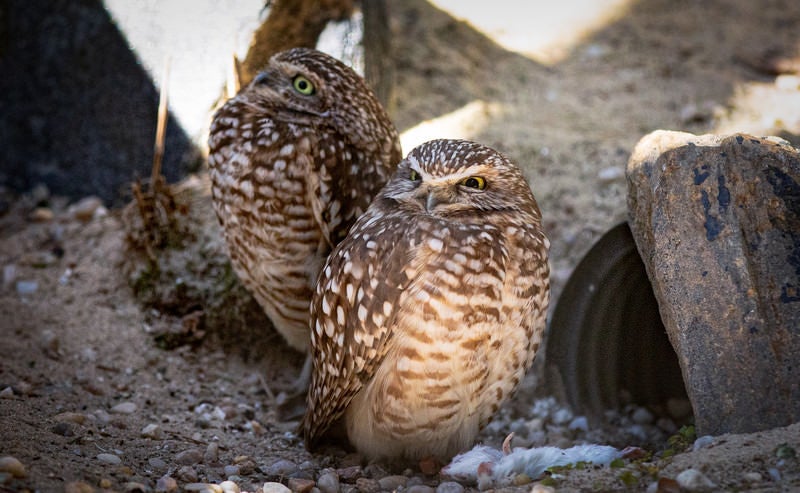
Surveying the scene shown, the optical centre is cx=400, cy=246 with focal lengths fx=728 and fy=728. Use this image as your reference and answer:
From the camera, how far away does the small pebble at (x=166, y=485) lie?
6.91ft

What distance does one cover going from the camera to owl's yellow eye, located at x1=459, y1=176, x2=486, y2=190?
7.93ft

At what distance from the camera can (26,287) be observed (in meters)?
3.54

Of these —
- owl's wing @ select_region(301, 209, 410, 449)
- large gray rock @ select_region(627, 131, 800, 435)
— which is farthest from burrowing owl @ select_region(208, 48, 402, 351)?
large gray rock @ select_region(627, 131, 800, 435)

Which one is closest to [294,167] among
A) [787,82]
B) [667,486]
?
[667,486]

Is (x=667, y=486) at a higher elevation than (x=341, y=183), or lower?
lower

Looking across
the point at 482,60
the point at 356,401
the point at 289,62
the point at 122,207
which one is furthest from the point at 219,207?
the point at 482,60

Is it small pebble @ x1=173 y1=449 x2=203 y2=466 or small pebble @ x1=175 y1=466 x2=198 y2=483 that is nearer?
small pebble @ x1=175 y1=466 x2=198 y2=483

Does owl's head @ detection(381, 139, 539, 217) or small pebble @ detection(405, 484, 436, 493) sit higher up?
owl's head @ detection(381, 139, 539, 217)

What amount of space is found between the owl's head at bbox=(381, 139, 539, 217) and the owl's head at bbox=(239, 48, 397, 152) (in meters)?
0.43

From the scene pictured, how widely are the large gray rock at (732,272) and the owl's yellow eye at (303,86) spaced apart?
4.38 feet

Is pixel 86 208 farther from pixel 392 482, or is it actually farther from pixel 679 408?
pixel 679 408

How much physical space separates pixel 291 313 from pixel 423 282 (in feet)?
2.90

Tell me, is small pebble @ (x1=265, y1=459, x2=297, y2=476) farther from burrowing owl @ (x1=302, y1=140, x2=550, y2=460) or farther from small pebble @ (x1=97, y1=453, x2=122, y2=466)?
small pebble @ (x1=97, y1=453, x2=122, y2=466)

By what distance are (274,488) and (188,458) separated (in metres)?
0.38
